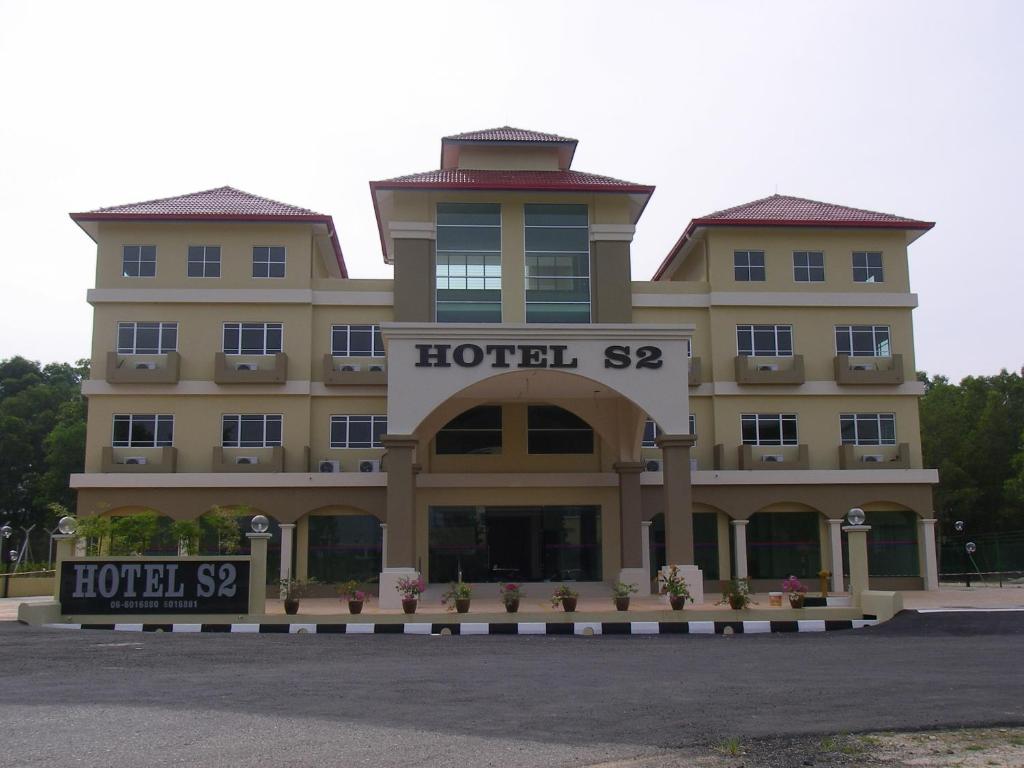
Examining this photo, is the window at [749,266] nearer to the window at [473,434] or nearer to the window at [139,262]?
the window at [473,434]

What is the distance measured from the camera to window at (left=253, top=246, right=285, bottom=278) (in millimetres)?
30906

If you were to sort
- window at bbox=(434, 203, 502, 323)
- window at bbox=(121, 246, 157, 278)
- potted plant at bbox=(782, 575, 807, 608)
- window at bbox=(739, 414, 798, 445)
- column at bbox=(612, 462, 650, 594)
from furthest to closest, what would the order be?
1. window at bbox=(739, 414, 798, 445)
2. window at bbox=(121, 246, 157, 278)
3. window at bbox=(434, 203, 502, 323)
4. column at bbox=(612, 462, 650, 594)
5. potted plant at bbox=(782, 575, 807, 608)

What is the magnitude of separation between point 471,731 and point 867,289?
A: 26949 mm

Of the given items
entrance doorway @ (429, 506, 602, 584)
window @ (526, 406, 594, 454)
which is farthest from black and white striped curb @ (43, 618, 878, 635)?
window @ (526, 406, 594, 454)

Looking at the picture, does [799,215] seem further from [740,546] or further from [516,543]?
[516,543]

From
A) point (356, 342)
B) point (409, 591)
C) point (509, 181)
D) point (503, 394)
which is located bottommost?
point (409, 591)

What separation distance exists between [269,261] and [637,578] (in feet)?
46.5

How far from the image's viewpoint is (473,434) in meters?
30.6

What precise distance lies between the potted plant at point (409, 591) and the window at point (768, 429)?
43.7 feet

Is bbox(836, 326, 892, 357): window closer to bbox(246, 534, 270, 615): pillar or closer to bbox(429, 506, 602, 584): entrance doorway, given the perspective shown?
bbox(429, 506, 602, 584): entrance doorway

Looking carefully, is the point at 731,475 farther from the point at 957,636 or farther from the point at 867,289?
the point at 957,636

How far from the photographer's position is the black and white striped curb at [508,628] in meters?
18.5

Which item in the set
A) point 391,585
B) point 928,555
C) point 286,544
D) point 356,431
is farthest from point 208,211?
point 928,555

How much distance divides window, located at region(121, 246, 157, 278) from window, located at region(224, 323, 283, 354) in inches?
111
